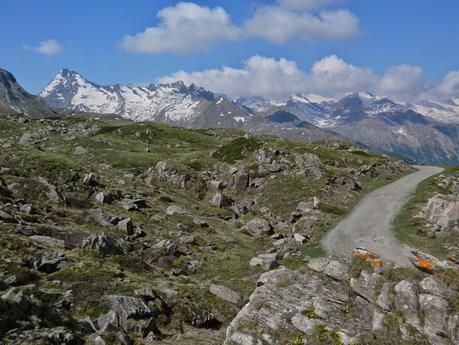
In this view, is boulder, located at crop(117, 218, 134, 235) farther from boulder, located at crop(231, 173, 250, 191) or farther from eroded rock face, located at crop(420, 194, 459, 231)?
boulder, located at crop(231, 173, 250, 191)

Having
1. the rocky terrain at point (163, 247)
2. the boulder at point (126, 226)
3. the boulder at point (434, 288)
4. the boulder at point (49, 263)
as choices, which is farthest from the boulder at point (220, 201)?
the boulder at point (434, 288)

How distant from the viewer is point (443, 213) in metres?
42.0

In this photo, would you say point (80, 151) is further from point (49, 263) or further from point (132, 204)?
point (49, 263)

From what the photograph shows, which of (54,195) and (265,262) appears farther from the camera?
(54,195)

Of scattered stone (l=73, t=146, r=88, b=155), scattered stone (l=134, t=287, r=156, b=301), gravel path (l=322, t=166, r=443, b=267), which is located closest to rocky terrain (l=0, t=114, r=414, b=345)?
scattered stone (l=134, t=287, r=156, b=301)

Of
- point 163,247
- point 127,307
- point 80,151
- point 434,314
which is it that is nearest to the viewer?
point 434,314

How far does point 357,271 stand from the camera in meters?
18.2

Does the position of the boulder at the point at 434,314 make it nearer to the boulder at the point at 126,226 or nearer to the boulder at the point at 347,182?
the boulder at the point at 126,226

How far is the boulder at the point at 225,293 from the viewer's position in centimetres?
2419

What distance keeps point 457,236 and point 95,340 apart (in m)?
34.2

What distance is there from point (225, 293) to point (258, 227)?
18568 millimetres

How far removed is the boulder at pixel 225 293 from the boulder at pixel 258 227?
1704 cm

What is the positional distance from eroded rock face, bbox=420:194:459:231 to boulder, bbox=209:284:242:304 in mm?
25603

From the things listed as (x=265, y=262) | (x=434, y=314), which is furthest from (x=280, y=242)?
(x=434, y=314)
